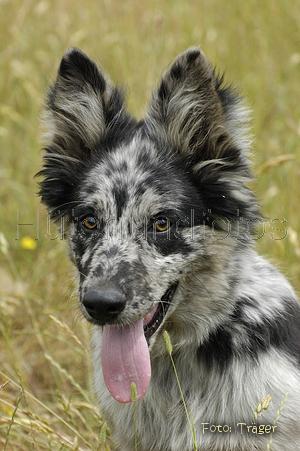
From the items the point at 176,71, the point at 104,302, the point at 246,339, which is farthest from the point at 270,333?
the point at 176,71

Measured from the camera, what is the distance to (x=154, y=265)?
122 inches

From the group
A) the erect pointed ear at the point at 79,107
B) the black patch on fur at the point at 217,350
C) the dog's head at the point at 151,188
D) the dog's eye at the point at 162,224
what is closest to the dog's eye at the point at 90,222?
the dog's head at the point at 151,188

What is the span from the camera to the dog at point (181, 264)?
3057 millimetres

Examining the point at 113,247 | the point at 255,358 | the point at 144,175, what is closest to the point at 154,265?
the point at 113,247

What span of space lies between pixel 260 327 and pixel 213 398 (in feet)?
1.67

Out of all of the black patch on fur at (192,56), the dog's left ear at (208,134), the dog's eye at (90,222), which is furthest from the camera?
the dog's eye at (90,222)

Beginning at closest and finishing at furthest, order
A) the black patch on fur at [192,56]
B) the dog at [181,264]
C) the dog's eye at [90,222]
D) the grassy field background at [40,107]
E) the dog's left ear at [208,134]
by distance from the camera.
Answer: the black patch on fur at [192,56] → the dog at [181,264] → the dog's left ear at [208,134] → the dog's eye at [90,222] → the grassy field background at [40,107]

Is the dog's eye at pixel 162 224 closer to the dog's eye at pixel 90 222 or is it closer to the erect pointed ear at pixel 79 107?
the dog's eye at pixel 90 222

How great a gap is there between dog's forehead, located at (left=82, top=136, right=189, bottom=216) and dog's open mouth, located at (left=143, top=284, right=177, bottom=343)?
52 centimetres

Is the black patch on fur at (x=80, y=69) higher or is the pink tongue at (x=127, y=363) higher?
the black patch on fur at (x=80, y=69)

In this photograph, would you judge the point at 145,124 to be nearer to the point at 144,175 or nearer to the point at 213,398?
the point at 144,175

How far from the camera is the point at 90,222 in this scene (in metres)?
3.32

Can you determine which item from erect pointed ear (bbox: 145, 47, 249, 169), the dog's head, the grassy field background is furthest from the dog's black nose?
the grassy field background

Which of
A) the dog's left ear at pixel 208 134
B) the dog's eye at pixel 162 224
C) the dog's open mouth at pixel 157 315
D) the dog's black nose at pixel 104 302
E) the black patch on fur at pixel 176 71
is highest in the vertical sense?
the black patch on fur at pixel 176 71
